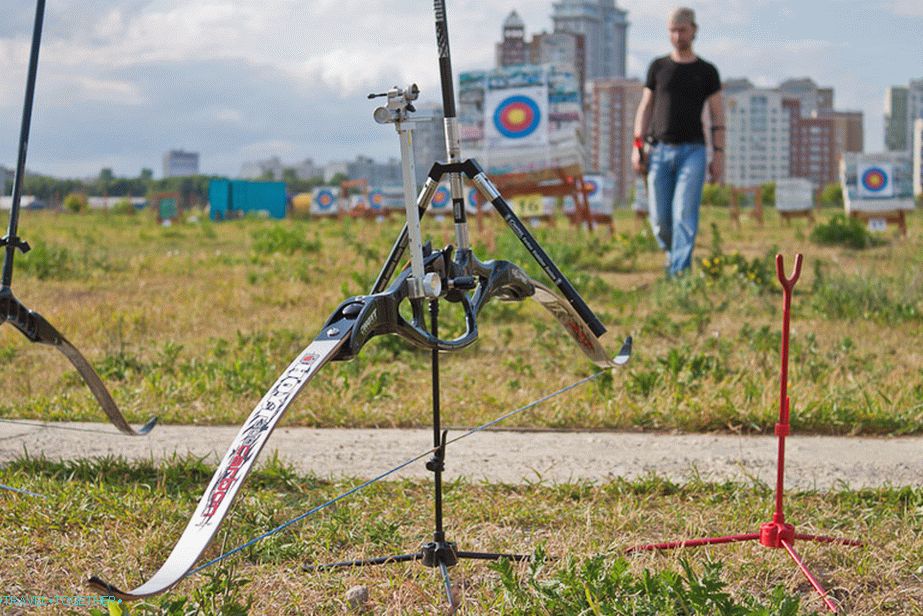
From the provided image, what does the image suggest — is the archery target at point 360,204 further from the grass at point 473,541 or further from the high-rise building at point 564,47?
the high-rise building at point 564,47

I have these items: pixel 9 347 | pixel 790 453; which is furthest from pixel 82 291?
pixel 790 453

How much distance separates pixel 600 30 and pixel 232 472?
172 metres

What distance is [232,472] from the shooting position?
1907mm

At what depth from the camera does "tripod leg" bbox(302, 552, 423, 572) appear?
2.72m

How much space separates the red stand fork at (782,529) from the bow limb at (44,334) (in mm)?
1693

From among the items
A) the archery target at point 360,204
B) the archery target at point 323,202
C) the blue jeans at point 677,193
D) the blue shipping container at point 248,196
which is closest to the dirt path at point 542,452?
the blue jeans at point 677,193

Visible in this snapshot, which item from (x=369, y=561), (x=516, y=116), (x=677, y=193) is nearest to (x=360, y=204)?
(x=516, y=116)

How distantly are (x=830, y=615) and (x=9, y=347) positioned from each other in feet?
15.5

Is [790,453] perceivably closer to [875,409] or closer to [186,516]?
[875,409]

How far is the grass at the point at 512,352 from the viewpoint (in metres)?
4.40

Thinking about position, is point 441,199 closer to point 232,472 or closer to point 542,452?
point 542,452

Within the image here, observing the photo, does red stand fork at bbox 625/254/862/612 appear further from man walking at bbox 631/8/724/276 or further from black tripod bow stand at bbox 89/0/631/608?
man walking at bbox 631/8/724/276

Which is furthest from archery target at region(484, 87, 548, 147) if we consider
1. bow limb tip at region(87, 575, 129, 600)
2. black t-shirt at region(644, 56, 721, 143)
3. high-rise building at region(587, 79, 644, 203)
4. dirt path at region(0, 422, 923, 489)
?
high-rise building at region(587, 79, 644, 203)

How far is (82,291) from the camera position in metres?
8.55
